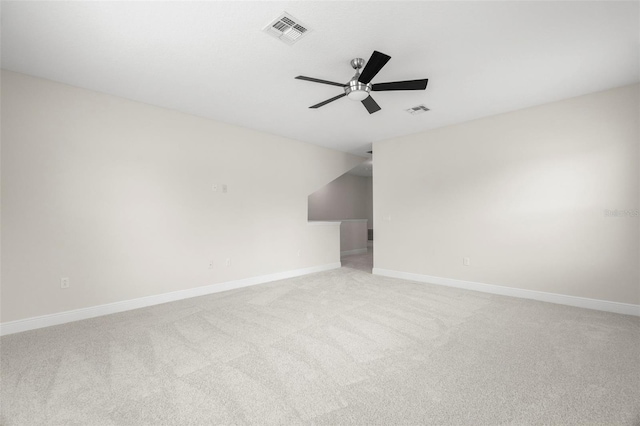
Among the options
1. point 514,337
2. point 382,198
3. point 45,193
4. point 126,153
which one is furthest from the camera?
point 382,198

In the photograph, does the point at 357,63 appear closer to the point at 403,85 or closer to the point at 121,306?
the point at 403,85

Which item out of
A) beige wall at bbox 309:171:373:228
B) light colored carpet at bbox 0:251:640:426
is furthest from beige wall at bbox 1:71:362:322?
beige wall at bbox 309:171:373:228

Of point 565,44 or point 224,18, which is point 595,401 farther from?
point 224,18

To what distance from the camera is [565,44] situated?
2.39m

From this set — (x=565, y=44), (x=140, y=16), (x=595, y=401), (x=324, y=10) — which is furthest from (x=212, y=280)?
(x=565, y=44)

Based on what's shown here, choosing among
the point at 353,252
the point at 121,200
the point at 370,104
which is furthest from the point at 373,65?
the point at 353,252

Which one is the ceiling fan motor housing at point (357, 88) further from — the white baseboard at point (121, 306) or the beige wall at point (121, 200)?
the white baseboard at point (121, 306)

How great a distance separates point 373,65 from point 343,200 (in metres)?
7.08

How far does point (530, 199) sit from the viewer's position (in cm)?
384

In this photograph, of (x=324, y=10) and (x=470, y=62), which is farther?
(x=470, y=62)

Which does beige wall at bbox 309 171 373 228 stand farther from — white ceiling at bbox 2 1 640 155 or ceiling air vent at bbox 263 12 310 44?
ceiling air vent at bbox 263 12 310 44

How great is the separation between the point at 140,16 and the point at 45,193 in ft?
7.35

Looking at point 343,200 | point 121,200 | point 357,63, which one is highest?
point 357,63

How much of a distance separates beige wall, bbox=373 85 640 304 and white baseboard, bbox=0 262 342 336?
279 centimetres
